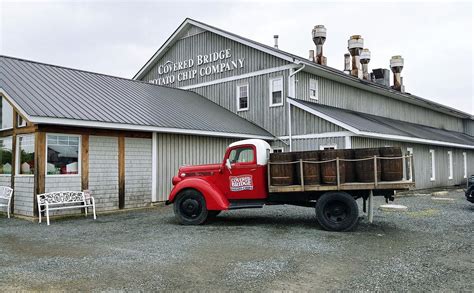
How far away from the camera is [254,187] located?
10672 millimetres

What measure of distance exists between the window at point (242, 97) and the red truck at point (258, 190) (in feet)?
33.9

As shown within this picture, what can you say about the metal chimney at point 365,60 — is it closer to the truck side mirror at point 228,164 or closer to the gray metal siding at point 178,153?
the gray metal siding at point 178,153

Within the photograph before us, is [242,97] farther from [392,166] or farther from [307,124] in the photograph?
[392,166]

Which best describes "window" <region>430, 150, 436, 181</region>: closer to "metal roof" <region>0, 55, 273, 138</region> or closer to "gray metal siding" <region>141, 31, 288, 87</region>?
"metal roof" <region>0, 55, 273, 138</region>

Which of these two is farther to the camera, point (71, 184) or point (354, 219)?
point (71, 184)

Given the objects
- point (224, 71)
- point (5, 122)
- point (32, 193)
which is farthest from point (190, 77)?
point (32, 193)

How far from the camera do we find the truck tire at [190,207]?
1108 cm

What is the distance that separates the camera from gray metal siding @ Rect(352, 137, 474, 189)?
20.6 meters

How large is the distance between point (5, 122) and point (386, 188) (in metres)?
12.3

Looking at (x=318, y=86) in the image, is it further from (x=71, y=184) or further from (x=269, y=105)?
(x=71, y=184)

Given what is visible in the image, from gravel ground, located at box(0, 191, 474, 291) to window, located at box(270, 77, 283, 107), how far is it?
9.08m

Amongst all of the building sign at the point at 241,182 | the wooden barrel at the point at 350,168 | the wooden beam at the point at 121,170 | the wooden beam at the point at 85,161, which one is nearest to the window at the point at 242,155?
the building sign at the point at 241,182

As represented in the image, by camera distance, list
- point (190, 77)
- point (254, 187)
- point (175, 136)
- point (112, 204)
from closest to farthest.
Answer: point (254, 187) → point (112, 204) → point (175, 136) → point (190, 77)

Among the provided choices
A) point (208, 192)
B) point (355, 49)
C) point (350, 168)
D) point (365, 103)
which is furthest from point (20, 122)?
point (355, 49)
